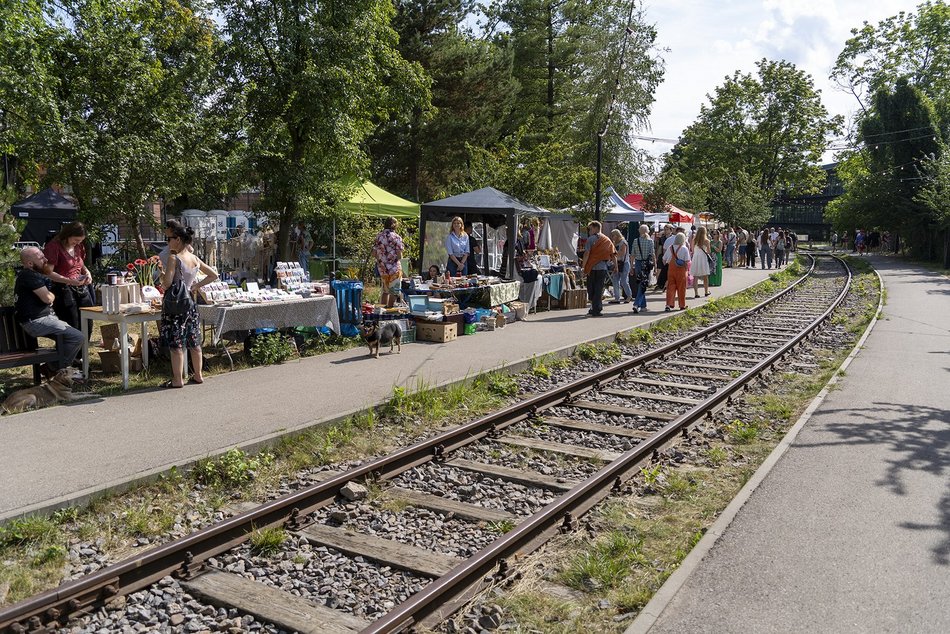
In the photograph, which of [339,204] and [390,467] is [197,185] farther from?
[390,467]

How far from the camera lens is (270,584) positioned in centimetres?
449

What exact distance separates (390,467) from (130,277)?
553 cm

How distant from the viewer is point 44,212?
21.4 metres

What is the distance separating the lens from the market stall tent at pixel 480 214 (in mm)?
15695

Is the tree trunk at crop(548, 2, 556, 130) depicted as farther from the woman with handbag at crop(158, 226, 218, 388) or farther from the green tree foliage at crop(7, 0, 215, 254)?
the woman with handbag at crop(158, 226, 218, 388)

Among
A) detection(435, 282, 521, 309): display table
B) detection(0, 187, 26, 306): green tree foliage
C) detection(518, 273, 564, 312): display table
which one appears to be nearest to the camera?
detection(0, 187, 26, 306): green tree foliage

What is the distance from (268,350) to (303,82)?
22.6 feet

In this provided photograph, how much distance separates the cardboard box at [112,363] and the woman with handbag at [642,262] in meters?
10.4

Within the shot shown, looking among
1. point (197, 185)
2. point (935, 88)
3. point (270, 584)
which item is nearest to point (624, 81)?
point (197, 185)

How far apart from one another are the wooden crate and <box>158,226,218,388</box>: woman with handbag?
10.2m

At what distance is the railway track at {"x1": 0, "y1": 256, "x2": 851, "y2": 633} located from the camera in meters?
4.12

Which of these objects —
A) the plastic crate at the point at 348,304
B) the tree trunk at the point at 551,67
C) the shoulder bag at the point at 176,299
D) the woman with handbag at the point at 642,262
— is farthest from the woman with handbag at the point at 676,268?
the tree trunk at the point at 551,67

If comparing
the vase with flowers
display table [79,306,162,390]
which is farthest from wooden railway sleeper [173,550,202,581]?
the vase with flowers

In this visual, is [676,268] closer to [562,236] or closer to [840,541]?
[562,236]
